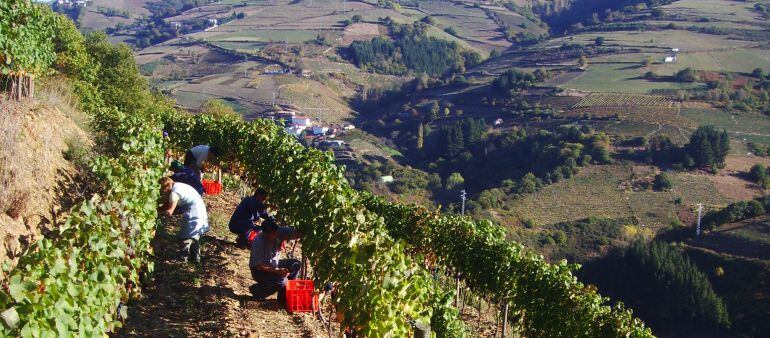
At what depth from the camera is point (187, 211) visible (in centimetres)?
791

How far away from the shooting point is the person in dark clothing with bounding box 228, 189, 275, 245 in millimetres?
8445

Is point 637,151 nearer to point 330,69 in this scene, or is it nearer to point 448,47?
point 330,69

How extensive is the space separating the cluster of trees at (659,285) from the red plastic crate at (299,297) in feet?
99.7

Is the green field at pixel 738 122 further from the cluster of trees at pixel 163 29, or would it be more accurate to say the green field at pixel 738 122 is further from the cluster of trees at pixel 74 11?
the cluster of trees at pixel 74 11

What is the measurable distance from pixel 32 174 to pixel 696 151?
52805 mm

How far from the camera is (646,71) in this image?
254ft

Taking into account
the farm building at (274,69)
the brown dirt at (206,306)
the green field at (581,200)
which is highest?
the brown dirt at (206,306)

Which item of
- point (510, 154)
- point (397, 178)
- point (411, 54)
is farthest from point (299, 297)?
point (411, 54)

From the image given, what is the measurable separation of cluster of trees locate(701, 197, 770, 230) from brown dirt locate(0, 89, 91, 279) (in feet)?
130

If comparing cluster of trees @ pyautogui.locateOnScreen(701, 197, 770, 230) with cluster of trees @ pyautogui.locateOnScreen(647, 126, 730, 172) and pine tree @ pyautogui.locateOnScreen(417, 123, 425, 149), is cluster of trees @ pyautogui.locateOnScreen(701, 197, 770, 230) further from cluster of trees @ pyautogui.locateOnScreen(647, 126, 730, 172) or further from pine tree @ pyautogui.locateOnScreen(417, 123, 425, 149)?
pine tree @ pyautogui.locateOnScreen(417, 123, 425, 149)

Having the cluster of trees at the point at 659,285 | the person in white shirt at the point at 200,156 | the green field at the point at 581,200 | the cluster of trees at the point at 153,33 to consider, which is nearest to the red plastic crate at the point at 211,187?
the person in white shirt at the point at 200,156

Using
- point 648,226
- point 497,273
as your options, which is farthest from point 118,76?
point 648,226

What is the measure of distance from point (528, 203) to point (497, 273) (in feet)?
124

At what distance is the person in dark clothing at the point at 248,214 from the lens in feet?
27.7
